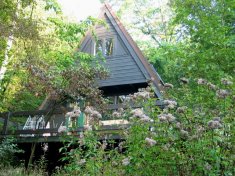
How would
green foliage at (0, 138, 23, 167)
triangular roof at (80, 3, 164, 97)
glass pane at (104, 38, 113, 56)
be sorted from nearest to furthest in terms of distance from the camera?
green foliage at (0, 138, 23, 167), triangular roof at (80, 3, 164, 97), glass pane at (104, 38, 113, 56)

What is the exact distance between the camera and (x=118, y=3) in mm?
28219

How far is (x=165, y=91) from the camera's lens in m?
5.26

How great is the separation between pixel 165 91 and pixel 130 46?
9.28 m

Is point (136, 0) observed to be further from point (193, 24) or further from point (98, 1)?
point (193, 24)

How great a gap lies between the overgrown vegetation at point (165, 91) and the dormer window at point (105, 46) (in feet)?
3.41

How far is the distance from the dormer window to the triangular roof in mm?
511

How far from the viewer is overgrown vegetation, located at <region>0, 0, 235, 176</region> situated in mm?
3631

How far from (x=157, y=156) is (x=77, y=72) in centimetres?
762

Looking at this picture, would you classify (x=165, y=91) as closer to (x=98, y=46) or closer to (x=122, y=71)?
(x=122, y=71)

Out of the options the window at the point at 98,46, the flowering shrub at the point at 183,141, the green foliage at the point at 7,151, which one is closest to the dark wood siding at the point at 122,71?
the window at the point at 98,46

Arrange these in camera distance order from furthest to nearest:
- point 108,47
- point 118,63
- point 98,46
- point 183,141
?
point 98,46, point 108,47, point 118,63, point 183,141

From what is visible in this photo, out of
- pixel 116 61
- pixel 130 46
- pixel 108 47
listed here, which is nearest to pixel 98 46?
pixel 108 47

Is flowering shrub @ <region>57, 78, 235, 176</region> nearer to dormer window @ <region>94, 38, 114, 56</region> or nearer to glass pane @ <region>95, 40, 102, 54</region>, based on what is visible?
dormer window @ <region>94, 38, 114, 56</region>

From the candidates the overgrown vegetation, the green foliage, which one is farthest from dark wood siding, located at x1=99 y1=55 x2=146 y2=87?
the green foliage
